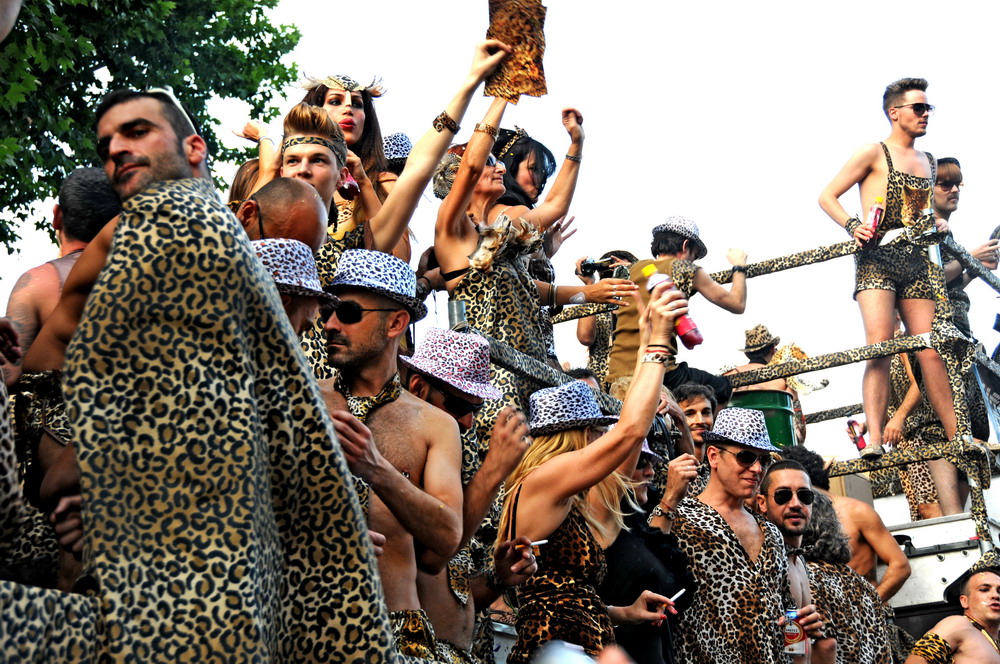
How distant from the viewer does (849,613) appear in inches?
351

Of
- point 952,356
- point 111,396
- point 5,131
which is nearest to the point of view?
point 111,396

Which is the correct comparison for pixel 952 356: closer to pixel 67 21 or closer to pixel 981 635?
pixel 981 635

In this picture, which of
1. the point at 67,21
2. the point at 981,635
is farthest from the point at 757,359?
the point at 67,21

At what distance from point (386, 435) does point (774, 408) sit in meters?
6.71

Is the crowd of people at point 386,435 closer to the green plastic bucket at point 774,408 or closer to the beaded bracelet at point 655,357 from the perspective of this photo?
the beaded bracelet at point 655,357

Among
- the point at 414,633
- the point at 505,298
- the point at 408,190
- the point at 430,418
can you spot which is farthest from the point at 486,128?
the point at 414,633

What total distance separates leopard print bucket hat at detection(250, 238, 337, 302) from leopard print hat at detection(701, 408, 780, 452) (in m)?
4.33

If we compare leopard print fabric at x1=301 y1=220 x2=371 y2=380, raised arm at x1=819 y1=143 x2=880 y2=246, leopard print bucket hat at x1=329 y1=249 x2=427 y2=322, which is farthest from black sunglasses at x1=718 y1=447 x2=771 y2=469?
raised arm at x1=819 y1=143 x2=880 y2=246

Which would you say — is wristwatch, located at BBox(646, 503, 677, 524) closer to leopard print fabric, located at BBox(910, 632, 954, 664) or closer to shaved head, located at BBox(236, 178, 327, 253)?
shaved head, located at BBox(236, 178, 327, 253)

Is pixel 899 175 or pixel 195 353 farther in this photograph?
pixel 899 175

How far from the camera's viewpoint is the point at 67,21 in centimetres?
1357

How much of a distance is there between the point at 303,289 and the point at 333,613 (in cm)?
119

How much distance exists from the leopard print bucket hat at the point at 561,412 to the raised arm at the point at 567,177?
1891 mm

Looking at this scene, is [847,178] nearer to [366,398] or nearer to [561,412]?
[561,412]
